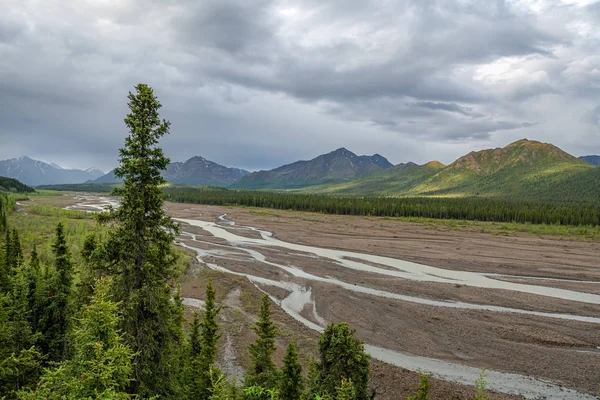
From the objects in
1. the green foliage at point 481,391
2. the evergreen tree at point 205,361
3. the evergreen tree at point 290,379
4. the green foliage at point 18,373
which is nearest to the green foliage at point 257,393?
the evergreen tree at point 290,379

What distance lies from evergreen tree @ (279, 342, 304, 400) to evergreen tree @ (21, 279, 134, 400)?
209 inches

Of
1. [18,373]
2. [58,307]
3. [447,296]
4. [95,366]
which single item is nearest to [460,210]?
[447,296]

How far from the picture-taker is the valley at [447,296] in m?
21.0

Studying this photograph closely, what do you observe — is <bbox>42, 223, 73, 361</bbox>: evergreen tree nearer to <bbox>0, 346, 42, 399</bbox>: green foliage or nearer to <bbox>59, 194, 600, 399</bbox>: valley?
<bbox>0, 346, 42, 399</bbox>: green foliage

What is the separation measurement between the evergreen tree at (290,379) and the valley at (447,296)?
31.0 feet

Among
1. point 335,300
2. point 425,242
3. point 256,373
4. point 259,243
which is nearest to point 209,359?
point 256,373

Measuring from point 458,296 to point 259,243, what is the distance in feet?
121

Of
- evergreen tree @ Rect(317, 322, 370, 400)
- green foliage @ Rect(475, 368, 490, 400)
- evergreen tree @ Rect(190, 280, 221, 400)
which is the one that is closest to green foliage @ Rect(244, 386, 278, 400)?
evergreen tree @ Rect(190, 280, 221, 400)

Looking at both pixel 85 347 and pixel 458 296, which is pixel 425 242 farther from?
pixel 85 347

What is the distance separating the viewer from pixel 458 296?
33188 mm

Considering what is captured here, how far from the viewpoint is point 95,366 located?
6.48 meters

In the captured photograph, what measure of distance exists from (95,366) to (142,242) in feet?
14.7

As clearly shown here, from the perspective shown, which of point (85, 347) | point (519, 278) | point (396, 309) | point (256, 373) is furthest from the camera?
point (519, 278)

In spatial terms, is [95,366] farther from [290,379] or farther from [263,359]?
[263,359]
